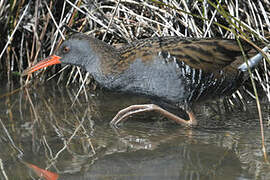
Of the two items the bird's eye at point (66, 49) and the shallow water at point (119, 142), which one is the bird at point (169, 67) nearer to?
the bird's eye at point (66, 49)

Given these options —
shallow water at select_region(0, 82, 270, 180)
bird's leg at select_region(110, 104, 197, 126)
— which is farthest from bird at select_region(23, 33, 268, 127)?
shallow water at select_region(0, 82, 270, 180)

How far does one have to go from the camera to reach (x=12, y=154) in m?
3.16

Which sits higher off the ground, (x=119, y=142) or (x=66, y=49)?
(x=66, y=49)

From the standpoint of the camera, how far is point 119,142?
3.42 metres

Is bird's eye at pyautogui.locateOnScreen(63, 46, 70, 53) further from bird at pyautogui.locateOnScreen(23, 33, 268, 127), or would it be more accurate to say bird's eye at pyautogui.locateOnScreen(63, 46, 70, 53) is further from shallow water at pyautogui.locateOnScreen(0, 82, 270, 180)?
shallow water at pyautogui.locateOnScreen(0, 82, 270, 180)

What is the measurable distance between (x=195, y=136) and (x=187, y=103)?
15.8 inches

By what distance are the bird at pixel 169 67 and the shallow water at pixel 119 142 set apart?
0.81 feet

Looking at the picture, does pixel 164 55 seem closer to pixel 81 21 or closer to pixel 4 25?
pixel 81 21

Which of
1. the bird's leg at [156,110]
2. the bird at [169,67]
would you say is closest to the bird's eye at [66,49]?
the bird at [169,67]

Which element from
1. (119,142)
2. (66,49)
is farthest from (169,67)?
(66,49)

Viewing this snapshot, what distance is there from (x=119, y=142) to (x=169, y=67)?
71 cm

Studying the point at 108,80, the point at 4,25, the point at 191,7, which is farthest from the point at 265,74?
the point at 4,25

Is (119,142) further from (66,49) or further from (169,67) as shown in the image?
(66,49)

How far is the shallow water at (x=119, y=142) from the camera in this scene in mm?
2811
